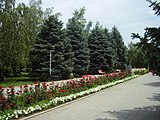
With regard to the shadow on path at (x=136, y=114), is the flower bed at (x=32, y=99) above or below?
above

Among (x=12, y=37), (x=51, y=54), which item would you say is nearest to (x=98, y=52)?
(x=51, y=54)

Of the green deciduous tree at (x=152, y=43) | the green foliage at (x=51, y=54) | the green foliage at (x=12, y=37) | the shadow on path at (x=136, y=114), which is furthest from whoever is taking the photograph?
the green foliage at (x=51, y=54)

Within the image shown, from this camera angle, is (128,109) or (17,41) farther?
(17,41)

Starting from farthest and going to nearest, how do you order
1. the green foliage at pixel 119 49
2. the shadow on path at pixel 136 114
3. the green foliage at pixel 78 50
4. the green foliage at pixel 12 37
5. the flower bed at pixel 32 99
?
the green foliage at pixel 119 49 → the green foliage at pixel 78 50 → the green foliage at pixel 12 37 → the shadow on path at pixel 136 114 → the flower bed at pixel 32 99

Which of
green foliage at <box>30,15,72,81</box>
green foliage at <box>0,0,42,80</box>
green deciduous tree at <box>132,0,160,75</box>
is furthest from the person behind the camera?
green foliage at <box>30,15,72,81</box>

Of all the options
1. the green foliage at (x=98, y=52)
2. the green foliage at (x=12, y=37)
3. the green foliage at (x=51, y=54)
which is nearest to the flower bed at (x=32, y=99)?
the green foliage at (x=51, y=54)

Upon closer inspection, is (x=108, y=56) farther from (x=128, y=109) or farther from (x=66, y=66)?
(x=128, y=109)

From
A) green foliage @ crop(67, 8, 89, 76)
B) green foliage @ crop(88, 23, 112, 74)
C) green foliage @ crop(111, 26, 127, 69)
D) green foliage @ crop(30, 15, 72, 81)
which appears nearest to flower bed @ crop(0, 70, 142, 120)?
green foliage @ crop(30, 15, 72, 81)

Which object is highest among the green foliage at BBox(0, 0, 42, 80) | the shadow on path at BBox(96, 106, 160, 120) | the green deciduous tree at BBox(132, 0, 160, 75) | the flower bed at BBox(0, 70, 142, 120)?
the green foliage at BBox(0, 0, 42, 80)

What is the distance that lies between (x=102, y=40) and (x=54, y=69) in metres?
13.9

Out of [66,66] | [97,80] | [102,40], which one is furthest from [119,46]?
[97,80]

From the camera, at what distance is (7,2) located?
2617cm

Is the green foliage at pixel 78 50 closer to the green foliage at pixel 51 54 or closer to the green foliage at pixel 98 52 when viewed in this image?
the green foliage at pixel 98 52

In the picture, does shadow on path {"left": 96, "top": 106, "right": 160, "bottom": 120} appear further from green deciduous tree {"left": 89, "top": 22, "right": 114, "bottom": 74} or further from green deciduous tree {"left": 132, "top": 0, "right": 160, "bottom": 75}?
green deciduous tree {"left": 89, "top": 22, "right": 114, "bottom": 74}
